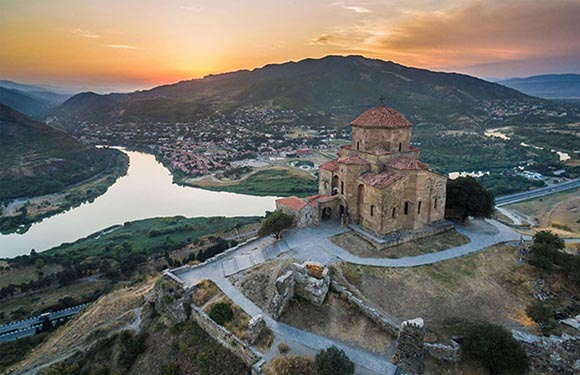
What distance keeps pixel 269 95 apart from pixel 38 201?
129 metres

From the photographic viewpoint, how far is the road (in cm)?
4566

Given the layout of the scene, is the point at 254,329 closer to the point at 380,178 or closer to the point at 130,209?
the point at 380,178

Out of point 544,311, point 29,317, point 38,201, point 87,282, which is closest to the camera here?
point 544,311

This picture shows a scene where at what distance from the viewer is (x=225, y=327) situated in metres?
15.5

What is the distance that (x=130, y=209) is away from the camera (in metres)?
55.3

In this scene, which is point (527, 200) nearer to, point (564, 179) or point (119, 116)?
point (564, 179)

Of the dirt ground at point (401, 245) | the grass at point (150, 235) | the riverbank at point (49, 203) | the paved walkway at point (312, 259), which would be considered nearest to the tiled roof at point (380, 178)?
the dirt ground at point (401, 245)

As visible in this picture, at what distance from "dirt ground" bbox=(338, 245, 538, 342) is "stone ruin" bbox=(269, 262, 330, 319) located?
1.66m

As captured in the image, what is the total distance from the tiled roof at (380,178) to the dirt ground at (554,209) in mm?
21669

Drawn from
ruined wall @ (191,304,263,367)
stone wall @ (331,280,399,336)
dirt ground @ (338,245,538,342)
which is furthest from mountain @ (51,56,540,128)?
ruined wall @ (191,304,263,367)

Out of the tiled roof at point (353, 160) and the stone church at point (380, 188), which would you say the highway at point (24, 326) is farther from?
the tiled roof at point (353, 160)

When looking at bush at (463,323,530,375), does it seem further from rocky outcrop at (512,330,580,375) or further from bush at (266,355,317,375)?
bush at (266,355,317,375)

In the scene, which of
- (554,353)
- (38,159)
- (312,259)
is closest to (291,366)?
(312,259)

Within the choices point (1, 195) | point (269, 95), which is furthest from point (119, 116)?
point (1, 195)
